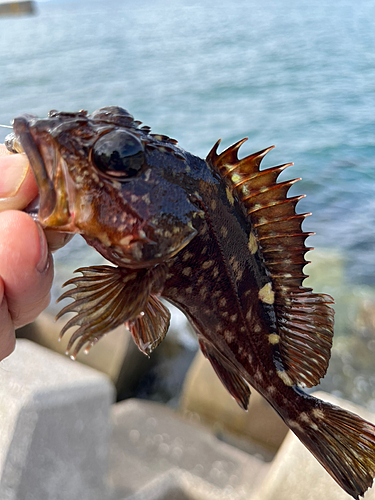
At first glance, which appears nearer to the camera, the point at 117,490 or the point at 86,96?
the point at 117,490

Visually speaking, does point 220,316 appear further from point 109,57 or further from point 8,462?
point 109,57

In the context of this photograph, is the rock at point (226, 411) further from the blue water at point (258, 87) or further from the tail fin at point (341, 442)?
the blue water at point (258, 87)

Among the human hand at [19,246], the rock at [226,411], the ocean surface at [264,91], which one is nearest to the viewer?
the human hand at [19,246]

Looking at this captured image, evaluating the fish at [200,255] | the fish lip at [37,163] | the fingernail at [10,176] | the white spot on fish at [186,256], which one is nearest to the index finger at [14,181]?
the fingernail at [10,176]

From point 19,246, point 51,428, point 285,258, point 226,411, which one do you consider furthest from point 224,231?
point 226,411

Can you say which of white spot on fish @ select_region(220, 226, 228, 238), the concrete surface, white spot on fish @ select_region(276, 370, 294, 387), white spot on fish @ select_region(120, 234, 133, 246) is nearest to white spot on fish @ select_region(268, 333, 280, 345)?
white spot on fish @ select_region(276, 370, 294, 387)

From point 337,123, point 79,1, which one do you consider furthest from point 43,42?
point 79,1

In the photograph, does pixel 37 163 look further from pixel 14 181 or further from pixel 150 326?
pixel 150 326
